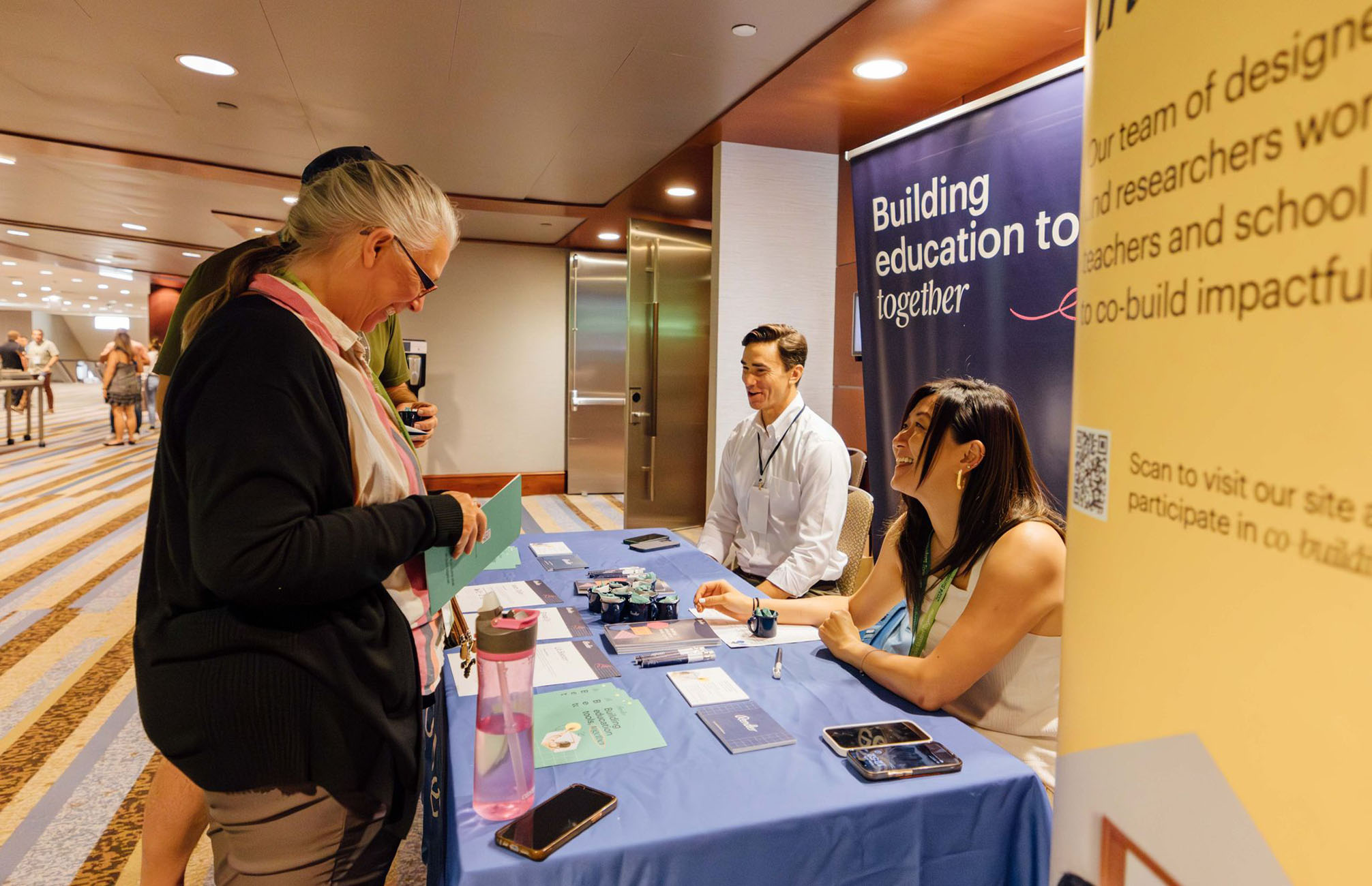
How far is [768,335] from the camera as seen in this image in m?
3.07

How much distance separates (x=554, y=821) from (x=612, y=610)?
84 cm

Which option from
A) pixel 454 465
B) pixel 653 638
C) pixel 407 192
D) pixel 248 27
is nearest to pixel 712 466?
pixel 653 638

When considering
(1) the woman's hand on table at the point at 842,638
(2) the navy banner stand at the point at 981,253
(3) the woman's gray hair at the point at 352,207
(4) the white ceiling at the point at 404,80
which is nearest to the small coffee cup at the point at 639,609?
(1) the woman's hand on table at the point at 842,638

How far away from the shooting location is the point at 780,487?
3.01 meters

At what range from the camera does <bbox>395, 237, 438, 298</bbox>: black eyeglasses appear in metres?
1.29

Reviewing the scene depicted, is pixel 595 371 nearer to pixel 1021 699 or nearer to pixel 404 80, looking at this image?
pixel 404 80

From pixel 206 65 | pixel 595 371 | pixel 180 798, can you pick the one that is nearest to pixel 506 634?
pixel 180 798

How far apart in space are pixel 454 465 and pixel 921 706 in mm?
7333

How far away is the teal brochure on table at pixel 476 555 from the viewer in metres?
1.31

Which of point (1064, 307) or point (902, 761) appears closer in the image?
point (902, 761)

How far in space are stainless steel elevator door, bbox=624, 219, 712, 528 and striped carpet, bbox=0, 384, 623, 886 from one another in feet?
2.89

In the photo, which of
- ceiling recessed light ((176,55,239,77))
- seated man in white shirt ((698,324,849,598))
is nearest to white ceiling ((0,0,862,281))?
ceiling recessed light ((176,55,239,77))

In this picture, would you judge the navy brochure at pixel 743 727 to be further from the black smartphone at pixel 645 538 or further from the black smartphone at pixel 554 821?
the black smartphone at pixel 645 538

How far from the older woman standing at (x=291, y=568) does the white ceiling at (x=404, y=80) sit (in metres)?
2.01
